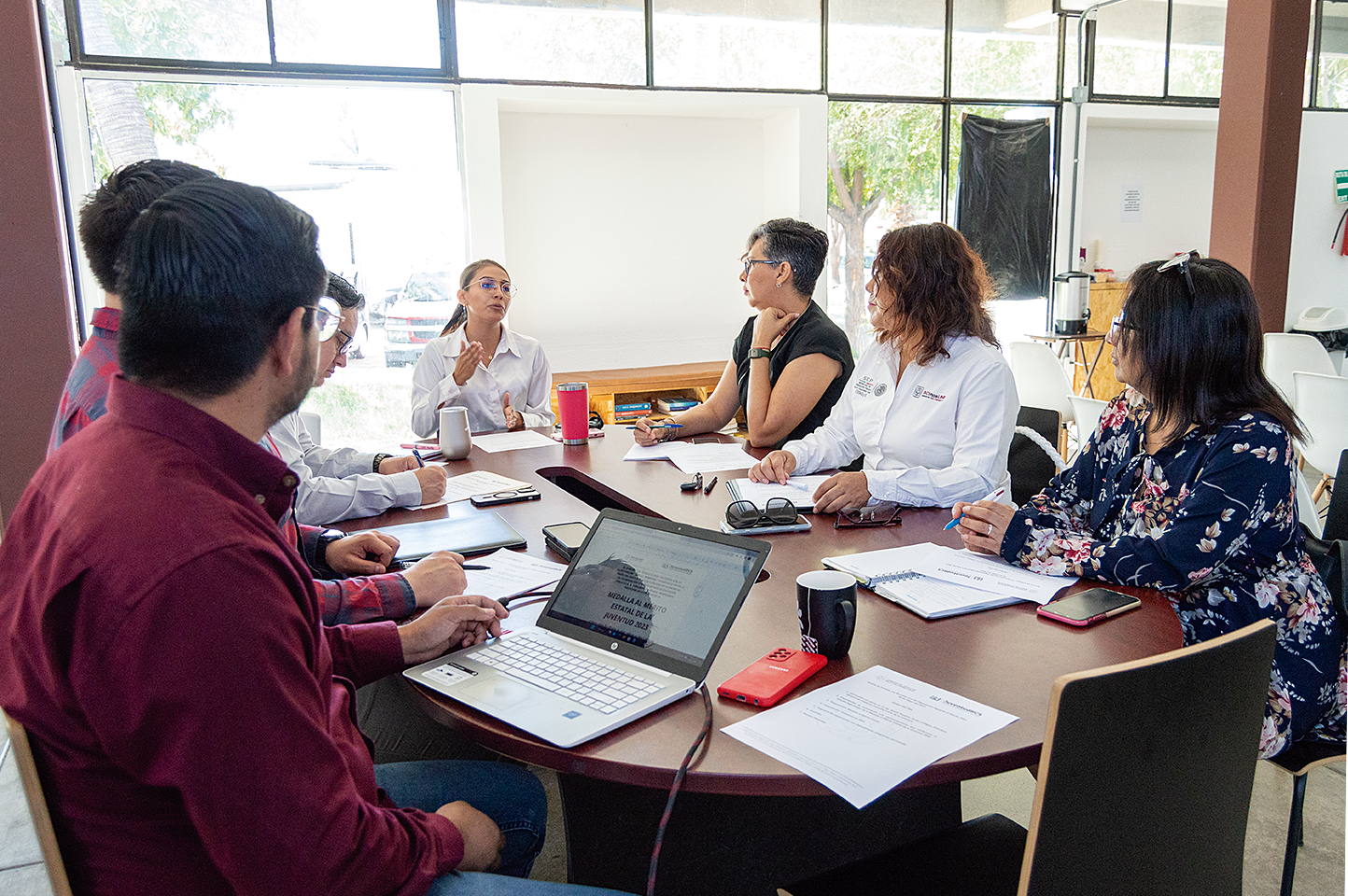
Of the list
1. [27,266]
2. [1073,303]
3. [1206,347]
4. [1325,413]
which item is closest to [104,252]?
Answer: [1206,347]

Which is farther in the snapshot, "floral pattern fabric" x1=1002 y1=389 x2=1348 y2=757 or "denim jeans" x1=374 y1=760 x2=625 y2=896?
"floral pattern fabric" x1=1002 y1=389 x2=1348 y2=757

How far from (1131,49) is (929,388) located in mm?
6342

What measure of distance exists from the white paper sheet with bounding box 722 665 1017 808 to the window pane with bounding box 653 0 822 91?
5.54 meters

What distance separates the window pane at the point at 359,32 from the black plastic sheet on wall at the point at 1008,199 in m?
3.94

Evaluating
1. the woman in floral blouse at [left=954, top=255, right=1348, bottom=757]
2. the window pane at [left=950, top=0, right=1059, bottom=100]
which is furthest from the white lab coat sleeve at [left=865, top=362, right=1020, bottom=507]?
the window pane at [left=950, top=0, right=1059, bottom=100]

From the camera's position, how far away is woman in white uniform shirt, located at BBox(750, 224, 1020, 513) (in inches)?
88.0

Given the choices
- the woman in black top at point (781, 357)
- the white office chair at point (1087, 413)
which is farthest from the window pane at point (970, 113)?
the woman in black top at point (781, 357)

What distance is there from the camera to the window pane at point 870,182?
22.2 ft

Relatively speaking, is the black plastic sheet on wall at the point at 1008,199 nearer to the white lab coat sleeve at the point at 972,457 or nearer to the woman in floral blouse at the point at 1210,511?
the white lab coat sleeve at the point at 972,457

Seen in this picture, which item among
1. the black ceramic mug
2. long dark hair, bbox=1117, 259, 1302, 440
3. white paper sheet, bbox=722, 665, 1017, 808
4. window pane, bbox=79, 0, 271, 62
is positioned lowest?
white paper sheet, bbox=722, 665, 1017, 808

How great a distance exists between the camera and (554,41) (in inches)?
227

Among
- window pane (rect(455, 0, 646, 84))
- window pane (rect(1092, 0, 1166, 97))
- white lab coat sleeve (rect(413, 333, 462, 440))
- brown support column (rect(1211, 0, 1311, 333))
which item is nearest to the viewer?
white lab coat sleeve (rect(413, 333, 462, 440))

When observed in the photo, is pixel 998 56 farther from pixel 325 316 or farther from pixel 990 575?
pixel 325 316

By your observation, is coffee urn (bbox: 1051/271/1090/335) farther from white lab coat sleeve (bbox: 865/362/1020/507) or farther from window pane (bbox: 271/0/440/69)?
white lab coat sleeve (bbox: 865/362/1020/507)
